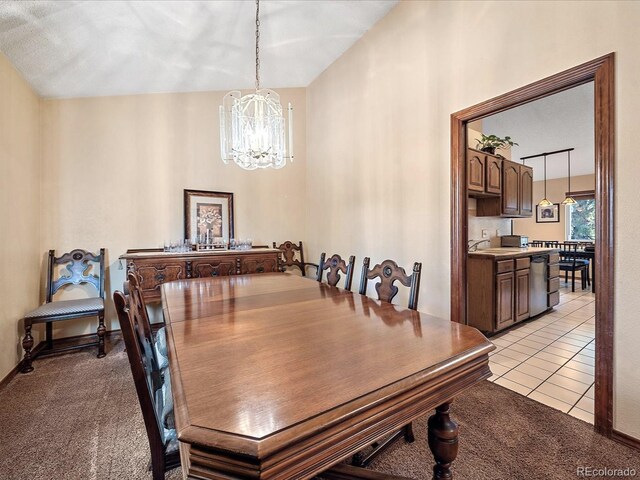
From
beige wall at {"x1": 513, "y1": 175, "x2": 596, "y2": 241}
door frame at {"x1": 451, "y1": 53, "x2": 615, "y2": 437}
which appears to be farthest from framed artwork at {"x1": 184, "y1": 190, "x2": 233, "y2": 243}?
beige wall at {"x1": 513, "y1": 175, "x2": 596, "y2": 241}

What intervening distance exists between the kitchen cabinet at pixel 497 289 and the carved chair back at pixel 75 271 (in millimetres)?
3840

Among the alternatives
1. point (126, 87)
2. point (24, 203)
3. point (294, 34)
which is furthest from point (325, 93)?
point (24, 203)

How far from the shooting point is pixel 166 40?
266 cm

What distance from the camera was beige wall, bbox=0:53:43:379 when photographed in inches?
90.0

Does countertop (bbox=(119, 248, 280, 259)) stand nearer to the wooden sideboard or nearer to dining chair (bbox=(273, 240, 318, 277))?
the wooden sideboard

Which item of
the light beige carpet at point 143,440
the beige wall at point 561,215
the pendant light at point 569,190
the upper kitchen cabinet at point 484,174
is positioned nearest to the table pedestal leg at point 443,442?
the light beige carpet at point 143,440

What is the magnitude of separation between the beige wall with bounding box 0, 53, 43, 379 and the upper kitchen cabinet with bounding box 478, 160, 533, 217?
4.87 meters

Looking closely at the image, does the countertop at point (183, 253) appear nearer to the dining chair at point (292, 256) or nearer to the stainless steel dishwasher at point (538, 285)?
the dining chair at point (292, 256)

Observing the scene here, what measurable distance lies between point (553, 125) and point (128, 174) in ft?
19.1

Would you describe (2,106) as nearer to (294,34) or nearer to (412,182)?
(294,34)

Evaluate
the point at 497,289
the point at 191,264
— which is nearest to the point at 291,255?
the point at 191,264

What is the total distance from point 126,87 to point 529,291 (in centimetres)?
518

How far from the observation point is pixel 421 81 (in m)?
2.63

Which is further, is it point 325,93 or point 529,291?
point 325,93
